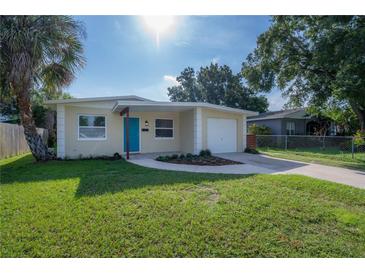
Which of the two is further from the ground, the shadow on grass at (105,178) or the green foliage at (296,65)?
the green foliage at (296,65)

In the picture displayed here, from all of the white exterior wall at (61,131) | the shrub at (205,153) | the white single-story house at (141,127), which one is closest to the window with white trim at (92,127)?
the white single-story house at (141,127)

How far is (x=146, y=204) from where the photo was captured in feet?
13.0

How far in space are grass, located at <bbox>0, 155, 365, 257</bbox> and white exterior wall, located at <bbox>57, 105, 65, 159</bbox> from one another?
15.2 feet

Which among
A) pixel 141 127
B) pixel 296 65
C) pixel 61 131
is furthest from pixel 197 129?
pixel 296 65

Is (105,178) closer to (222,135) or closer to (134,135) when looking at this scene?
(134,135)

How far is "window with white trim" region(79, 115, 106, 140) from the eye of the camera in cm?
1062

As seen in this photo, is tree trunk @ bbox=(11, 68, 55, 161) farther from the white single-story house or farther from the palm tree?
the white single-story house

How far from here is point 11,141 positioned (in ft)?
37.0

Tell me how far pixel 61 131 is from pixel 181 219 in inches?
343

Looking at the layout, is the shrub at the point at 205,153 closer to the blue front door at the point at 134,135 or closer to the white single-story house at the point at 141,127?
the white single-story house at the point at 141,127

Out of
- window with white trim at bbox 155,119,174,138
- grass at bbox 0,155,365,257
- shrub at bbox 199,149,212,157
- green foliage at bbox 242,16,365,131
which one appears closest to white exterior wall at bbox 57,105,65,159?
grass at bbox 0,155,365,257

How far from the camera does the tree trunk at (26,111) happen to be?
811 centimetres

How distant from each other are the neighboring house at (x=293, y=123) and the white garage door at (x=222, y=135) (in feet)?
30.6

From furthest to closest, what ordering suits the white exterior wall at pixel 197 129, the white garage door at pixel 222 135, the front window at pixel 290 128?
the front window at pixel 290 128 < the white garage door at pixel 222 135 < the white exterior wall at pixel 197 129
